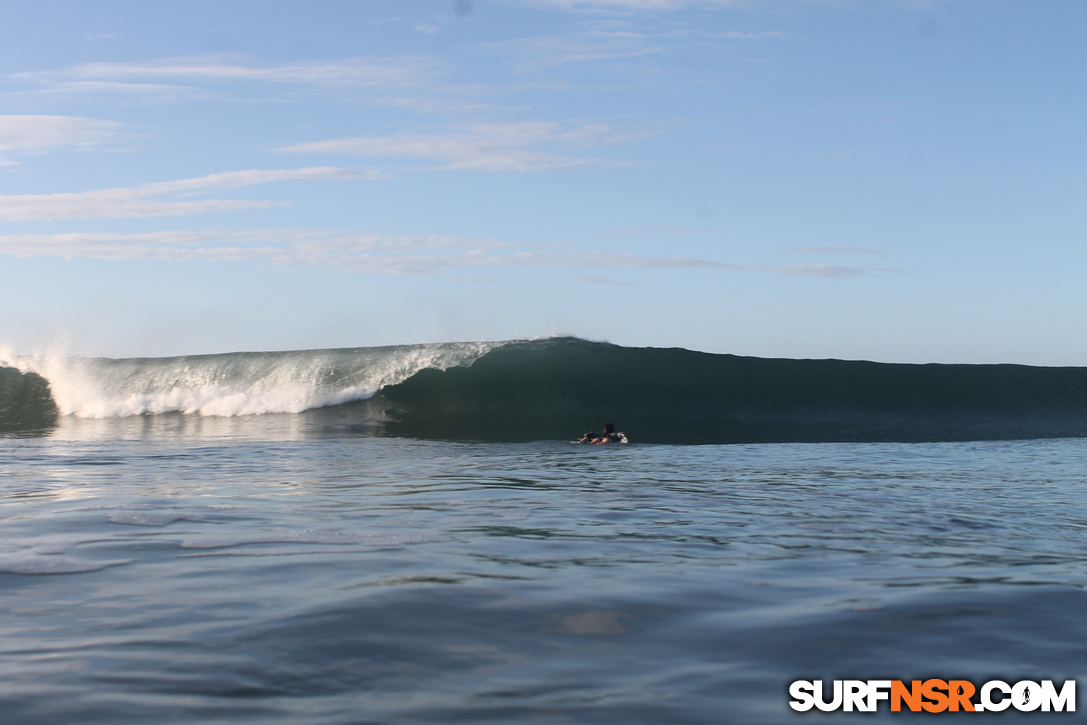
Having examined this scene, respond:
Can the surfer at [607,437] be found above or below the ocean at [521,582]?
above

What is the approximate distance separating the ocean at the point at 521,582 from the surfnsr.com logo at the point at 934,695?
1.9 inches

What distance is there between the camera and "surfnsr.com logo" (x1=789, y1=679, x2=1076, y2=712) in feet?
8.54

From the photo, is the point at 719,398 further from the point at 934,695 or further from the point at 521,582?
the point at 934,695

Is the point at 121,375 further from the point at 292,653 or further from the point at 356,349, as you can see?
the point at 292,653

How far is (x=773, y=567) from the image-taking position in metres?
4.48

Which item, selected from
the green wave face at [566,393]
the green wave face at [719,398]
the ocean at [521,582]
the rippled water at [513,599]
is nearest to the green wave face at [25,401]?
the green wave face at [566,393]

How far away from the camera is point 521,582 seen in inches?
160

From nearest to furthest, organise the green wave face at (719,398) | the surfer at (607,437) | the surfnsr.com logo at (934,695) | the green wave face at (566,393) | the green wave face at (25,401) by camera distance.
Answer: the surfnsr.com logo at (934,695)
the surfer at (607,437)
the green wave face at (719,398)
the green wave face at (566,393)
the green wave face at (25,401)

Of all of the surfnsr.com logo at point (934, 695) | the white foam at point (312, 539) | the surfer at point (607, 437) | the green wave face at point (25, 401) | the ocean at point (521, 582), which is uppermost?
the green wave face at point (25, 401)

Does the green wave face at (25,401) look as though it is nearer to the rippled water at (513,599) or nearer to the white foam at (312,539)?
the rippled water at (513,599)

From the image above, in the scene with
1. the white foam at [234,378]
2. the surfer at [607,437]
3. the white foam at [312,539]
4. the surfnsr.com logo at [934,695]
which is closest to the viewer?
the surfnsr.com logo at [934,695]

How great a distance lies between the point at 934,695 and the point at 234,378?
2434 centimetres

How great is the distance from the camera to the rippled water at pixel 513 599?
8.68 feet

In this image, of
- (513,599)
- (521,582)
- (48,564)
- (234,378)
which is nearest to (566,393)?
(234,378)
